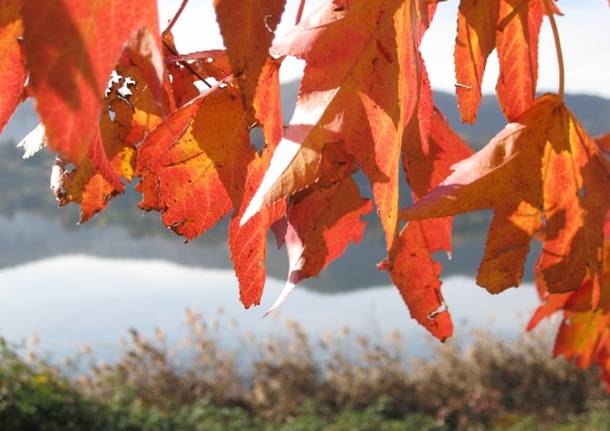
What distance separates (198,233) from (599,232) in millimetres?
205

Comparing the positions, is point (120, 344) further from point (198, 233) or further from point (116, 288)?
point (116, 288)

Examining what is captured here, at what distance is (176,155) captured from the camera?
15.3 inches

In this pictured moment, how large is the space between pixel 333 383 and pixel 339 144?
4.41 meters

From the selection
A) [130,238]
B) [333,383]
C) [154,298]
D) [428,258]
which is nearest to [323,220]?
[428,258]

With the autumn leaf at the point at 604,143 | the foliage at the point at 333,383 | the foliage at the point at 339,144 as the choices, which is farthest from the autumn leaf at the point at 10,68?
the foliage at the point at 333,383

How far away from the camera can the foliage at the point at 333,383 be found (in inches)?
162

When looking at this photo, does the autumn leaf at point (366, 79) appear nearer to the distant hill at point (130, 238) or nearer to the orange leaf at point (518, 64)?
the orange leaf at point (518, 64)

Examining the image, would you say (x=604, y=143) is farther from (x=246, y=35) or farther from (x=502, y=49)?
(x=246, y=35)

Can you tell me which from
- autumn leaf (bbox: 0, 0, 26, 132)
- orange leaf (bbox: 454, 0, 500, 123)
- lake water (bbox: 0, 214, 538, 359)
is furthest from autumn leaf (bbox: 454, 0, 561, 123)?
lake water (bbox: 0, 214, 538, 359)

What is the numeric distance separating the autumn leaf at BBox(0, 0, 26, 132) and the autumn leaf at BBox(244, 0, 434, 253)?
10cm

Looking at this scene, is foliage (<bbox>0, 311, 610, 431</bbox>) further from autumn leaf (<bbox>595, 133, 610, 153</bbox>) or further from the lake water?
autumn leaf (<bbox>595, 133, 610, 153</bbox>)

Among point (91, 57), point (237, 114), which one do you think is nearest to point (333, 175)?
point (237, 114)

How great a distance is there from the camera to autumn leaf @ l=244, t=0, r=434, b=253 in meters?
0.33

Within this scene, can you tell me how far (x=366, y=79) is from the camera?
13.7 inches
